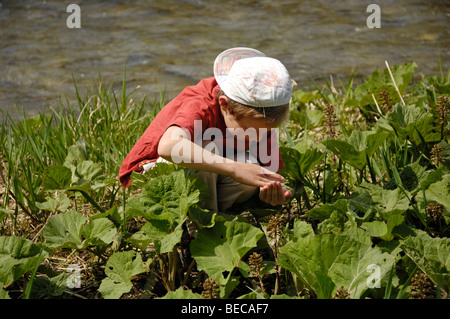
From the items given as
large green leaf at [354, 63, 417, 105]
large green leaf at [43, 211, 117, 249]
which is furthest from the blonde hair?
large green leaf at [354, 63, 417, 105]

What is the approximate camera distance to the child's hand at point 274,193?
1.59m

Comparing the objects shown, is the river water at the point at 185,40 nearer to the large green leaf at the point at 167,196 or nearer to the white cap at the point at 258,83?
the white cap at the point at 258,83

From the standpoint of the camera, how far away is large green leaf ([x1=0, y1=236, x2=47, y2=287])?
1354 mm

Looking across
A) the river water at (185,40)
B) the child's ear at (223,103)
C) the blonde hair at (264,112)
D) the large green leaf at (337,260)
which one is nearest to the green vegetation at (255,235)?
the large green leaf at (337,260)

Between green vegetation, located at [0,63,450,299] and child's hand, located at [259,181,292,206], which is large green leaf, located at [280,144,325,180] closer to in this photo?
green vegetation, located at [0,63,450,299]

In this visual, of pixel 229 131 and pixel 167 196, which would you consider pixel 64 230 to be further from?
pixel 229 131

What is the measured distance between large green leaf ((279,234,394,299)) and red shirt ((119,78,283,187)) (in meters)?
0.54

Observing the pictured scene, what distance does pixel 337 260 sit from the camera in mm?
1345

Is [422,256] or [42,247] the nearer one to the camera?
[422,256]

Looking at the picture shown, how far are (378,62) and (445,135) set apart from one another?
2262 mm

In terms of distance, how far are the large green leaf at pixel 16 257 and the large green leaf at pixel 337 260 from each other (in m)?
0.62

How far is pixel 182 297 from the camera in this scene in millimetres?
1277

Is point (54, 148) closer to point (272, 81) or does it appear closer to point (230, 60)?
point (230, 60)
